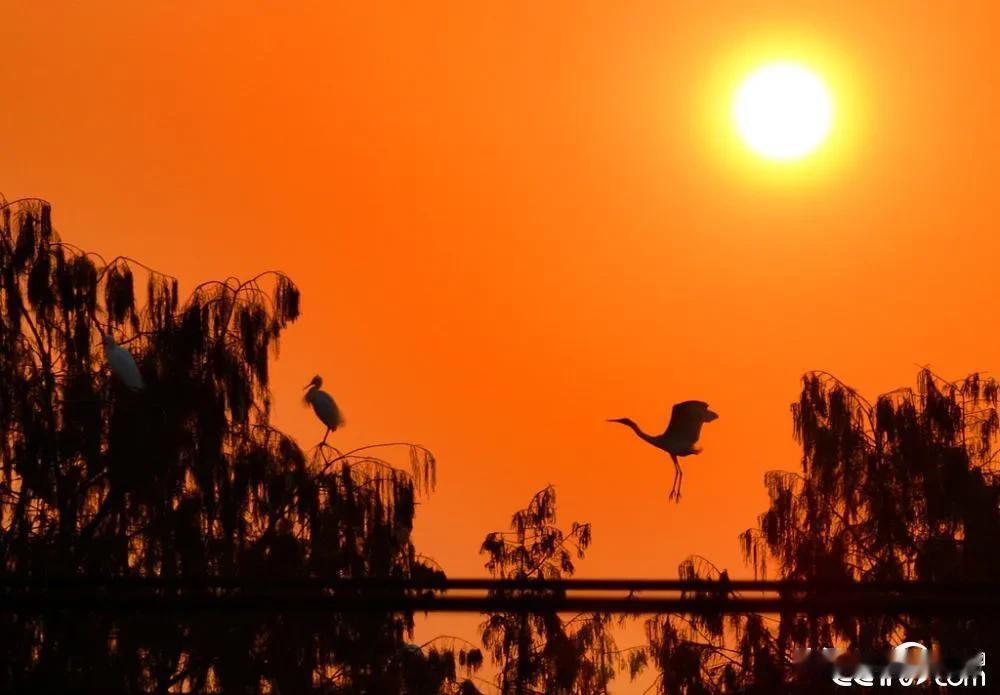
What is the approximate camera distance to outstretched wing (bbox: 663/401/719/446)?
39.4 feet

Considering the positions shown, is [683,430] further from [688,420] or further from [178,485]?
[178,485]

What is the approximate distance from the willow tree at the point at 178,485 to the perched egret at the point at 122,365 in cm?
15

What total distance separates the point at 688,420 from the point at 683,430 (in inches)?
4.5

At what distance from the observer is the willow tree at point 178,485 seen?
14.2m

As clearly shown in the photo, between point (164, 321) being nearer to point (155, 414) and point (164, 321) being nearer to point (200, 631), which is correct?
point (155, 414)

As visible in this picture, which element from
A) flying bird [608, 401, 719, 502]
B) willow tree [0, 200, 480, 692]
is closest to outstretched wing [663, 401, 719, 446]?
flying bird [608, 401, 719, 502]

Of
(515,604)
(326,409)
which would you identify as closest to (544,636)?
(326,409)

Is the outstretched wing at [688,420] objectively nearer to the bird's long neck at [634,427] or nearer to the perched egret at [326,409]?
the bird's long neck at [634,427]

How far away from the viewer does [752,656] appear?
16.8 metres

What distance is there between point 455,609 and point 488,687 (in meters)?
15.7

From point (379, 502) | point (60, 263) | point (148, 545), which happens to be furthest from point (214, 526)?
point (60, 263)

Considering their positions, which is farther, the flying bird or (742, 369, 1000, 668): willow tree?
(742, 369, 1000, 668): willow tree

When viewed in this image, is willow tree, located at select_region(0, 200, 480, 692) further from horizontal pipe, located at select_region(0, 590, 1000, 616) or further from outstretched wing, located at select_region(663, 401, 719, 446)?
horizontal pipe, located at select_region(0, 590, 1000, 616)

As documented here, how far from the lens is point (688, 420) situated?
1212 cm
